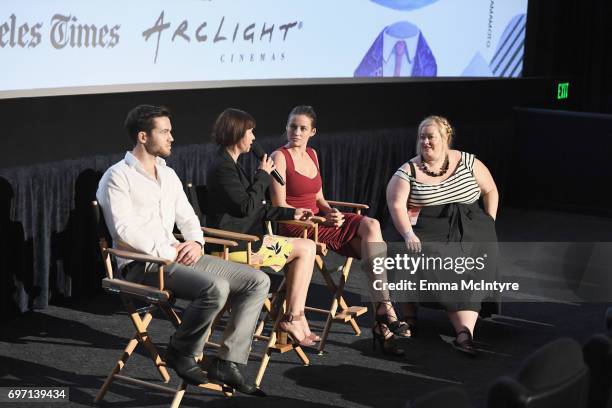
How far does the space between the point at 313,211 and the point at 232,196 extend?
32.0 inches

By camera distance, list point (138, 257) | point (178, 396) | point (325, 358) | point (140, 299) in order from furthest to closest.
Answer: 1. point (325, 358)
2. point (140, 299)
3. point (138, 257)
4. point (178, 396)

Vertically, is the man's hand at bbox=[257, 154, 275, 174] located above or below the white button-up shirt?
above

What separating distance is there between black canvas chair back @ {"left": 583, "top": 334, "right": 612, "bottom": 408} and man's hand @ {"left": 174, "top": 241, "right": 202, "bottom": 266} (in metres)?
2.22

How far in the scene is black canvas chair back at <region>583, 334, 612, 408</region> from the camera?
1.98 meters

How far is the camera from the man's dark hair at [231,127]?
4363 mm

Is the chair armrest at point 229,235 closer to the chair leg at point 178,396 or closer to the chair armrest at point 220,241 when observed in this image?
the chair armrest at point 220,241

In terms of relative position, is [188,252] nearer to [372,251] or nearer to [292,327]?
[292,327]

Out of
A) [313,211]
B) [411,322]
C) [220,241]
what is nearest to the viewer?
[220,241]

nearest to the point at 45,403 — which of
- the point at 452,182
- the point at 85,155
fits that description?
the point at 85,155

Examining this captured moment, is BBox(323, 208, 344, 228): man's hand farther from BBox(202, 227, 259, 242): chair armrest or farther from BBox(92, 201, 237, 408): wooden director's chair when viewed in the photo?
BBox(92, 201, 237, 408): wooden director's chair

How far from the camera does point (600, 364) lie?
78.2 inches

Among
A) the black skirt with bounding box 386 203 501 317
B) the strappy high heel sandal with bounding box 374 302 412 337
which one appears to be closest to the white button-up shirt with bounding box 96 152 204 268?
the strappy high heel sandal with bounding box 374 302 412 337

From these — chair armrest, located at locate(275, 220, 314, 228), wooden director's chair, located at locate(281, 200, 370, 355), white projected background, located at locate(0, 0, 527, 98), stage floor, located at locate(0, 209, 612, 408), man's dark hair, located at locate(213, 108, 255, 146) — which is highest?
white projected background, located at locate(0, 0, 527, 98)

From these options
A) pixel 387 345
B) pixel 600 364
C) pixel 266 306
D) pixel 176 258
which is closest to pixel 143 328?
pixel 176 258
